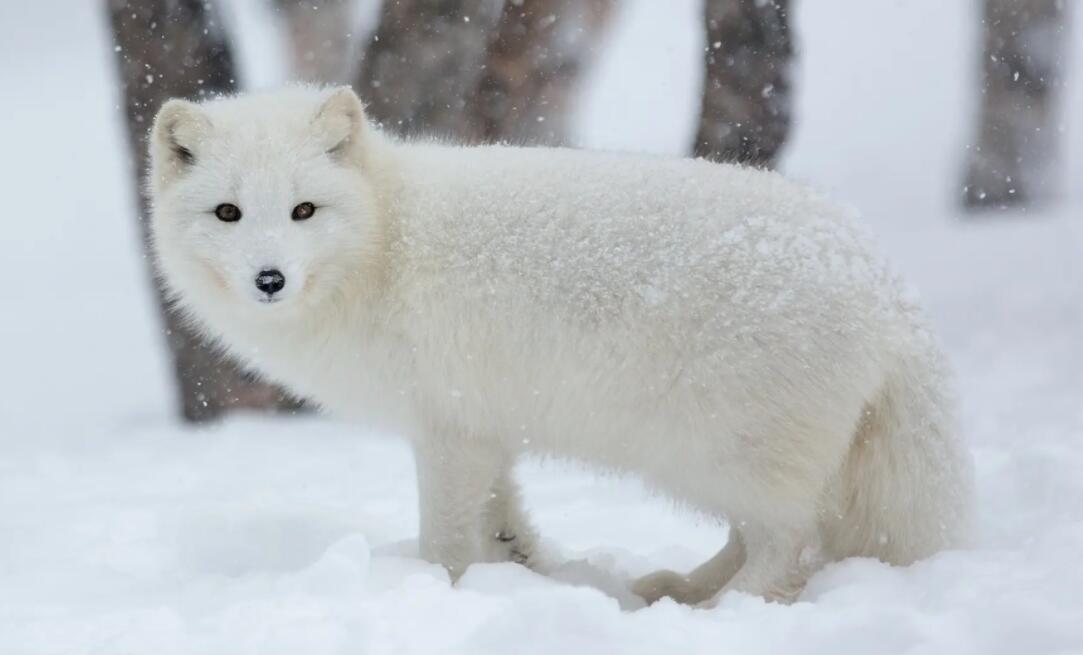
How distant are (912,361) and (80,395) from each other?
5.76m

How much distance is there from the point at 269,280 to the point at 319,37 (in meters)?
6.26

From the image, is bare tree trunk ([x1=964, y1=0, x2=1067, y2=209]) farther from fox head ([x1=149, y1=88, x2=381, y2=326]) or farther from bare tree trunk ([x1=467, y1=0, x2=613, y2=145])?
fox head ([x1=149, y1=88, x2=381, y2=326])

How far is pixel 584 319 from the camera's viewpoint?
300 cm

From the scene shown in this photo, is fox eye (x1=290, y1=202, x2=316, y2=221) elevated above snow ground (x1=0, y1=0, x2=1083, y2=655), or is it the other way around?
fox eye (x1=290, y1=202, x2=316, y2=221)

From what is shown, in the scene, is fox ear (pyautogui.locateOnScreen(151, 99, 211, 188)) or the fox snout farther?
fox ear (pyautogui.locateOnScreen(151, 99, 211, 188))

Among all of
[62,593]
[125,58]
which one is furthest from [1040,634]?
[125,58]

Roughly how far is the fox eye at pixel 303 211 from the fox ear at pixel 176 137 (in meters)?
0.33

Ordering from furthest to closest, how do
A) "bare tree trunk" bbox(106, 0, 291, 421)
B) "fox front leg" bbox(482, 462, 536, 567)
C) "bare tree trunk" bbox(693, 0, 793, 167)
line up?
"bare tree trunk" bbox(693, 0, 793, 167)
"bare tree trunk" bbox(106, 0, 291, 421)
"fox front leg" bbox(482, 462, 536, 567)

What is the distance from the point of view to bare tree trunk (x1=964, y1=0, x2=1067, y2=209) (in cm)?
902

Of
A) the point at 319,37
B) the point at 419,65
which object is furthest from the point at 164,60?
the point at 319,37

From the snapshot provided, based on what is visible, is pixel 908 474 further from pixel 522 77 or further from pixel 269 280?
pixel 522 77

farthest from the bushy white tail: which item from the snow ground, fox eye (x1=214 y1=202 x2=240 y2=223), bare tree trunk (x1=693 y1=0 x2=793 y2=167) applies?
bare tree trunk (x1=693 y1=0 x2=793 y2=167)

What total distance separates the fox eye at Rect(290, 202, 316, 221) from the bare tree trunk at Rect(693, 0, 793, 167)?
3413 mm

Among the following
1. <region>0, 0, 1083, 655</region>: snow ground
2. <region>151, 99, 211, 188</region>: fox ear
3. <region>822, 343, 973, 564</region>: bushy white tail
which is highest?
<region>151, 99, 211, 188</region>: fox ear
